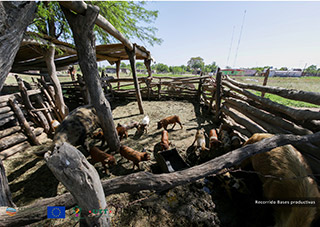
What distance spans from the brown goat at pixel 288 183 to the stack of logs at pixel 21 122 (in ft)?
20.3

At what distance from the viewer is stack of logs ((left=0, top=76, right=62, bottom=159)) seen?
3807 mm

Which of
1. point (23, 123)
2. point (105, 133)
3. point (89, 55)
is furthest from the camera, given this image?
point (23, 123)

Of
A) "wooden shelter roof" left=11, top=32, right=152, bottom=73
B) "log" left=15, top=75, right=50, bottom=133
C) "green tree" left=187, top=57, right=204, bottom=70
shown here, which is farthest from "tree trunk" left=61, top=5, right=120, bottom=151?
"green tree" left=187, top=57, right=204, bottom=70

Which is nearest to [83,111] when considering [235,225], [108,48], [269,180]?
[108,48]

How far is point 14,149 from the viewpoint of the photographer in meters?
3.82

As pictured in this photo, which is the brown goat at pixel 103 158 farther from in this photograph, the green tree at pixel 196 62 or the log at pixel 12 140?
the green tree at pixel 196 62

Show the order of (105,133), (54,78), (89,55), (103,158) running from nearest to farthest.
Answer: (89,55)
(103,158)
(105,133)
(54,78)

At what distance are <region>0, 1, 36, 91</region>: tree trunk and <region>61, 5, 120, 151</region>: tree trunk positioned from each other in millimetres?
865

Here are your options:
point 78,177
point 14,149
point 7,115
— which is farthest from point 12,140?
point 78,177

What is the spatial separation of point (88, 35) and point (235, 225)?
4480mm

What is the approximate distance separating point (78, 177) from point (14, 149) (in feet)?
15.3

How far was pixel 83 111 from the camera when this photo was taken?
4109 millimetres

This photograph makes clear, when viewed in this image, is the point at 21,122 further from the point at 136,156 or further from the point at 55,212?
the point at 55,212

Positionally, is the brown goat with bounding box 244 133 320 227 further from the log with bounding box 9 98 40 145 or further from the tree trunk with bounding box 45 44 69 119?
the tree trunk with bounding box 45 44 69 119
